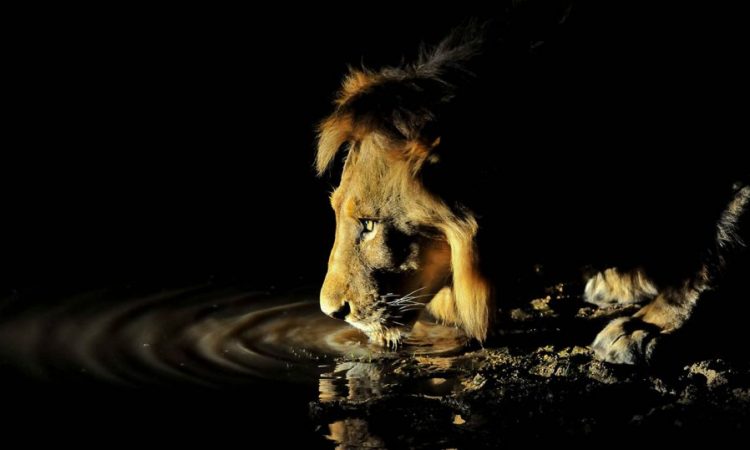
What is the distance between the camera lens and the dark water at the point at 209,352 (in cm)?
261

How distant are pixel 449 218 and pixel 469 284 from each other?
26 centimetres

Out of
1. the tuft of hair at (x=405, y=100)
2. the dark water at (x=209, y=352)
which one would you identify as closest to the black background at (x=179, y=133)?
the dark water at (x=209, y=352)

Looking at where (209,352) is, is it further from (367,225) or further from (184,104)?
(184,104)

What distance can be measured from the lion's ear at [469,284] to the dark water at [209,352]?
157mm

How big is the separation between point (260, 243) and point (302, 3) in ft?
8.62

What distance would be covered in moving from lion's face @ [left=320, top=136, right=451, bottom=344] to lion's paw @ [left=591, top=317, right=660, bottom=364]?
57 cm

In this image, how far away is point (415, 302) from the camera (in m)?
2.98

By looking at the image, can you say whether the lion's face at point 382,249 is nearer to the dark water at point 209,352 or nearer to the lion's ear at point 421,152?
the lion's ear at point 421,152

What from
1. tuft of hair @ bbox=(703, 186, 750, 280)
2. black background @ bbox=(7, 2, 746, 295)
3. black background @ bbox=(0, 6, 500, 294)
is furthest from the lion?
black background @ bbox=(0, 6, 500, 294)

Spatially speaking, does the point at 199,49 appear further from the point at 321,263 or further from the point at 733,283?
the point at 733,283

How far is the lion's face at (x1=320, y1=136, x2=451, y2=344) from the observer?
2.79m

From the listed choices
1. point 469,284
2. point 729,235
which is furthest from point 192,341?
point 729,235

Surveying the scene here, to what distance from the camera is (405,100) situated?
276cm

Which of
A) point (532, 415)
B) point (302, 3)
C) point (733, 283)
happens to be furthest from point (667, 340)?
point (302, 3)
